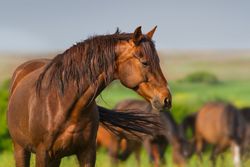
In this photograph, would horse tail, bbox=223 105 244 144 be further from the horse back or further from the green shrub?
the green shrub

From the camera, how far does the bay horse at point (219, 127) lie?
18.9 m

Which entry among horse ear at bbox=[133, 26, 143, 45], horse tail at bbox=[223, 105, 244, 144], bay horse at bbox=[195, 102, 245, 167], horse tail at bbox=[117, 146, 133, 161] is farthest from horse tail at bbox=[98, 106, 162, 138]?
horse tail at bbox=[223, 105, 244, 144]

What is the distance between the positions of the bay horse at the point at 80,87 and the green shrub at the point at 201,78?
48.1m

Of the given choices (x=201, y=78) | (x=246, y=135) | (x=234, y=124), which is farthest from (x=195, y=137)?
(x=201, y=78)

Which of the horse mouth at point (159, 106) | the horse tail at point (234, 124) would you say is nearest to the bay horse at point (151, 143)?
the horse tail at point (234, 124)

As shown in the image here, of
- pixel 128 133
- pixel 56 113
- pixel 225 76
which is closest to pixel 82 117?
pixel 56 113

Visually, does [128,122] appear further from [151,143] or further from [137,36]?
[151,143]

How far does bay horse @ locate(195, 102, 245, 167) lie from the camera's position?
62.1ft

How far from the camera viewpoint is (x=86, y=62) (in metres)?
6.72

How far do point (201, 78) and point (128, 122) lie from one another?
50360mm

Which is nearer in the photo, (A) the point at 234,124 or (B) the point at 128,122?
(B) the point at 128,122

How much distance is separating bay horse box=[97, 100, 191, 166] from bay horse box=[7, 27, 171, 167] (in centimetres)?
775

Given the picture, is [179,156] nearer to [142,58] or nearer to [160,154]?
[160,154]

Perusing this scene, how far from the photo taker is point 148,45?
6.43 m
